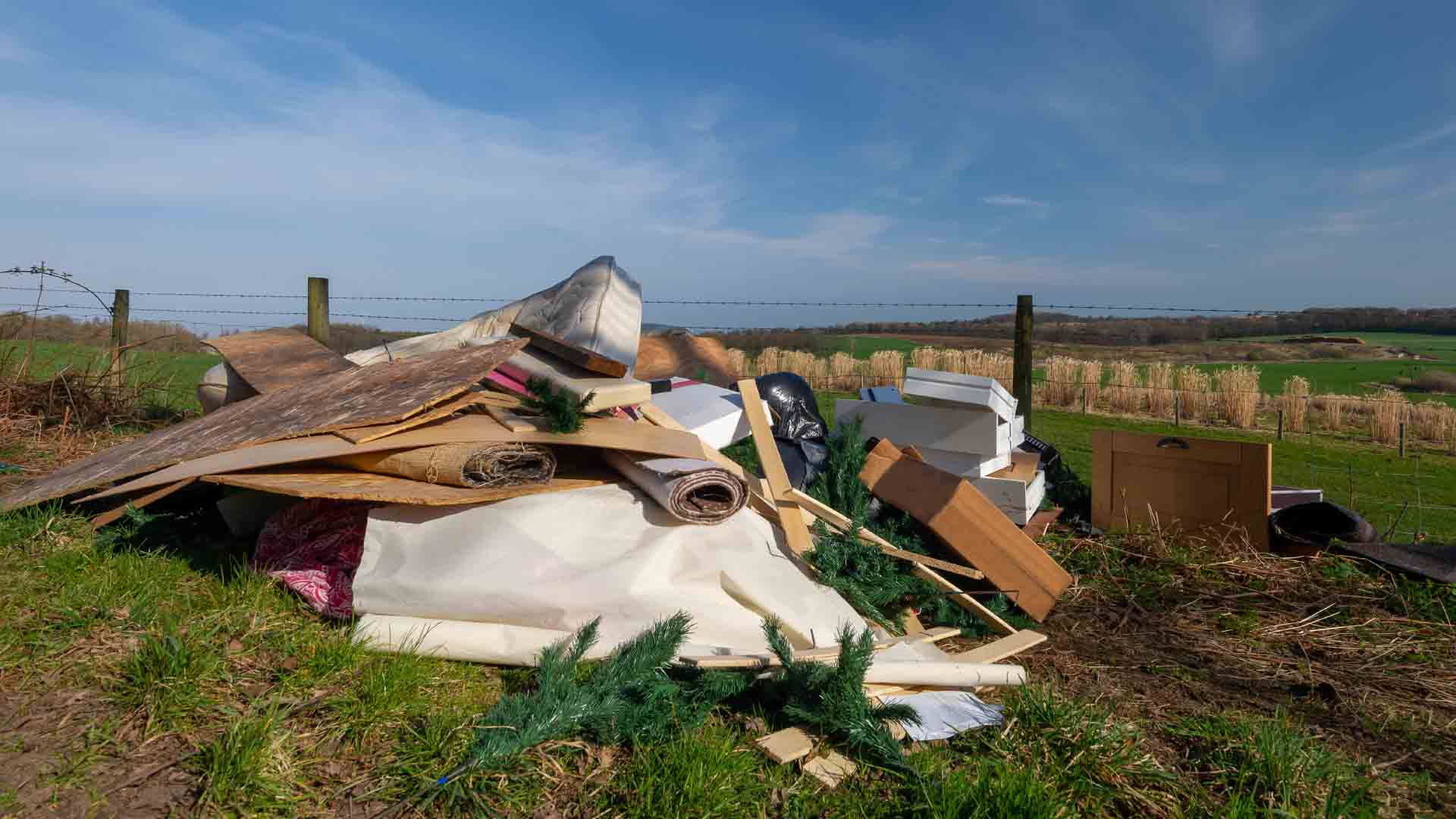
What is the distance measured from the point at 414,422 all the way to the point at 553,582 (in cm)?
104

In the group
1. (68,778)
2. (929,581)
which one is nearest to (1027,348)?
(929,581)

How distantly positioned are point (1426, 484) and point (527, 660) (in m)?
9.16

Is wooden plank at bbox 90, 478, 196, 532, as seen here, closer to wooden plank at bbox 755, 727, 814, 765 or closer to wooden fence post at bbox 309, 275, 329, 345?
wooden plank at bbox 755, 727, 814, 765

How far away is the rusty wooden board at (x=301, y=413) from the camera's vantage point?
356cm

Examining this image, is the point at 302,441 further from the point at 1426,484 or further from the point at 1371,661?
the point at 1426,484

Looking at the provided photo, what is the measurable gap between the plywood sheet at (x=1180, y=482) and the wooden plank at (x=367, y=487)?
3.73 metres

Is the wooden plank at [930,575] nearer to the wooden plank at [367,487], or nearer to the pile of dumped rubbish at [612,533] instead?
the pile of dumped rubbish at [612,533]

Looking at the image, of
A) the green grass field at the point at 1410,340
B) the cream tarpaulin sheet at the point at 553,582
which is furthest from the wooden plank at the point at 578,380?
the green grass field at the point at 1410,340

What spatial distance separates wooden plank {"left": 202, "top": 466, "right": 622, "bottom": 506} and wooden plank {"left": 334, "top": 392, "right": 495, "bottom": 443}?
0.54 ft

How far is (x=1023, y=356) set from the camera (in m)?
7.13

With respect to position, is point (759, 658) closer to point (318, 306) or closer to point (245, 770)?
point (245, 770)

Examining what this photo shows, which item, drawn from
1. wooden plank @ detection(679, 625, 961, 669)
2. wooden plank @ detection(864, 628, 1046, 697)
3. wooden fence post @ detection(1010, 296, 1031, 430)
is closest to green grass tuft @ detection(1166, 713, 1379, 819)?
wooden plank @ detection(864, 628, 1046, 697)

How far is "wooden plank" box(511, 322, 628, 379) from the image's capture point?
4003 mm

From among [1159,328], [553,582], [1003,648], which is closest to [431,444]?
[553,582]
